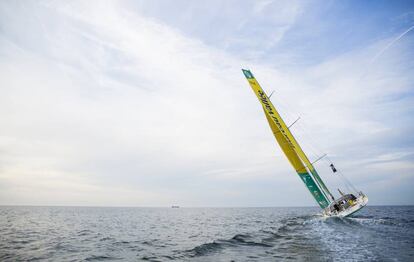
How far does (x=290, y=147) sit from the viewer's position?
33.9 m

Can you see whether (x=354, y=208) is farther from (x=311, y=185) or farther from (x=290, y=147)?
(x=290, y=147)

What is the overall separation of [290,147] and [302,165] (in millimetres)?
2876

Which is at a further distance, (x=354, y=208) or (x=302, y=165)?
(x=302, y=165)

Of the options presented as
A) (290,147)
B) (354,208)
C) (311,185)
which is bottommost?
(354,208)

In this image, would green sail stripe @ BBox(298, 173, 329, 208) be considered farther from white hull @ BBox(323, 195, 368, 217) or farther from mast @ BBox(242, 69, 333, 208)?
white hull @ BBox(323, 195, 368, 217)

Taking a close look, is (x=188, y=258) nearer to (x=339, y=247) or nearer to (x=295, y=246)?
(x=295, y=246)

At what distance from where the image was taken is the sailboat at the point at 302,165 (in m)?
29.8

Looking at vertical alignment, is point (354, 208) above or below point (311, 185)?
below

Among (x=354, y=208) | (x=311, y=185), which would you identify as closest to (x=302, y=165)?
(x=311, y=185)

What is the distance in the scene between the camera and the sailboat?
1172 inches

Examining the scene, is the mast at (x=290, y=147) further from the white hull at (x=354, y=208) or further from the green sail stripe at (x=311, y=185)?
the white hull at (x=354, y=208)

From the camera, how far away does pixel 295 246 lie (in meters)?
17.4

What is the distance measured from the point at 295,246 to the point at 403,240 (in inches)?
363

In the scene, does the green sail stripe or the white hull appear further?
the green sail stripe
